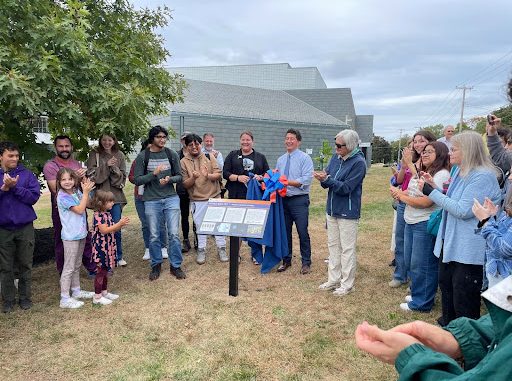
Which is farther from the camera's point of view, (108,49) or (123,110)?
(108,49)

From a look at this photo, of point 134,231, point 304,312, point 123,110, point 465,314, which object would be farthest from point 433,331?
point 134,231

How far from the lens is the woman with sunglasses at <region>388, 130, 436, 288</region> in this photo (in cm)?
467

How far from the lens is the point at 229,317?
14.0 feet

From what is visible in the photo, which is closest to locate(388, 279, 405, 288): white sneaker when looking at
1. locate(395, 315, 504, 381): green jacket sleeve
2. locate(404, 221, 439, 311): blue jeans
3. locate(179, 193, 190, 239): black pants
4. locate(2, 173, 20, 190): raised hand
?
locate(404, 221, 439, 311): blue jeans

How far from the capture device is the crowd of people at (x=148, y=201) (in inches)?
174

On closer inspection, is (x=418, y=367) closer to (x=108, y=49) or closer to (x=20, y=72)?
(x=20, y=72)

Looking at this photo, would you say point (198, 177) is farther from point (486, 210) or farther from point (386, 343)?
point (386, 343)

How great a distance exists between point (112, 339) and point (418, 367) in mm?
3536

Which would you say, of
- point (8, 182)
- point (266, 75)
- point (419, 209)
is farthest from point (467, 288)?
point (266, 75)

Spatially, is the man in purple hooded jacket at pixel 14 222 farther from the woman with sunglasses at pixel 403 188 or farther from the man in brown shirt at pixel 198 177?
the woman with sunglasses at pixel 403 188

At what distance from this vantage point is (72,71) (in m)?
4.45

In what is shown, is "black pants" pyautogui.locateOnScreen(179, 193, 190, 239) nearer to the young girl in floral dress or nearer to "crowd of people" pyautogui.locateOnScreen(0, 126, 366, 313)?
"crowd of people" pyautogui.locateOnScreen(0, 126, 366, 313)

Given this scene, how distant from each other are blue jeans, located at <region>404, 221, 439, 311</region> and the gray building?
17.8 m

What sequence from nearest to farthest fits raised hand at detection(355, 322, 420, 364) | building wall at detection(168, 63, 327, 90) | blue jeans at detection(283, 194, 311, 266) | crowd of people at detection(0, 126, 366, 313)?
raised hand at detection(355, 322, 420, 364) < crowd of people at detection(0, 126, 366, 313) < blue jeans at detection(283, 194, 311, 266) < building wall at detection(168, 63, 327, 90)
